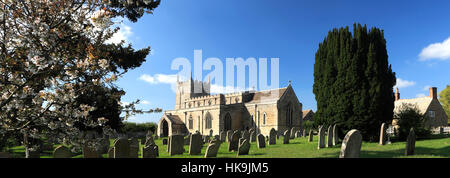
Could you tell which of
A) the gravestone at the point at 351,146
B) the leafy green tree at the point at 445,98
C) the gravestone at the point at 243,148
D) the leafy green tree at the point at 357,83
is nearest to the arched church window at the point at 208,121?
the leafy green tree at the point at 357,83

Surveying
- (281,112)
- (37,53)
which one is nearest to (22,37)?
(37,53)

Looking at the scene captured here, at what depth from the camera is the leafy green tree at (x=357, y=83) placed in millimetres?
15711

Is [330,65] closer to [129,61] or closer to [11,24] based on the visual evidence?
[129,61]

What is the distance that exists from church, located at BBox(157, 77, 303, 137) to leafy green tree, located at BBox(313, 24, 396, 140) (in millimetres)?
20530

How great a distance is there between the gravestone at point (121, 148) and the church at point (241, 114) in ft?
94.8

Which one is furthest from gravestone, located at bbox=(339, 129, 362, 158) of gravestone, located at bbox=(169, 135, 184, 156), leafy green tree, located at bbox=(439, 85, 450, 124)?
leafy green tree, located at bbox=(439, 85, 450, 124)

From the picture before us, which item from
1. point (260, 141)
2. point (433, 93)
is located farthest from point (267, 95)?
point (260, 141)

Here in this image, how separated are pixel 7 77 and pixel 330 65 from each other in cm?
1540

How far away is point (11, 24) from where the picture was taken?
20.0ft

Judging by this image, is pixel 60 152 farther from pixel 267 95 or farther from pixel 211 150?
pixel 267 95

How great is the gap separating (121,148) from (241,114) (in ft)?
113

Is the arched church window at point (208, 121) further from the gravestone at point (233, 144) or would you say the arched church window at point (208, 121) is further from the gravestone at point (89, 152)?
the gravestone at point (89, 152)

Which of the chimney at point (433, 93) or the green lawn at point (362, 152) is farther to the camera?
the chimney at point (433, 93)

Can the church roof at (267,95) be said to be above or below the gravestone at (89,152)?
above
